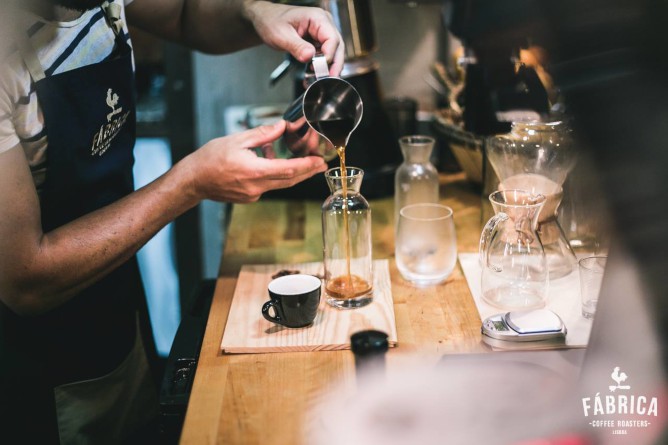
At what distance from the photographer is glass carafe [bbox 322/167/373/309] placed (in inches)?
58.1

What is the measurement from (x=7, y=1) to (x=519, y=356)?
1.09 m

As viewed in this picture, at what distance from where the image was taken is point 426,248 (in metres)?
1.58

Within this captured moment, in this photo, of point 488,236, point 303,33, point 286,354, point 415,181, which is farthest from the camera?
point 415,181

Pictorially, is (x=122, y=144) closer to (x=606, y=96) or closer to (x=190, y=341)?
(x=190, y=341)

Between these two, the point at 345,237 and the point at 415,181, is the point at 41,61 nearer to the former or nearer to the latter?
the point at 345,237

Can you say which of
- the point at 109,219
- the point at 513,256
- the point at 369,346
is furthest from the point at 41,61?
the point at 513,256

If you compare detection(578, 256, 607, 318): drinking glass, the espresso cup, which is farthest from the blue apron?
detection(578, 256, 607, 318): drinking glass

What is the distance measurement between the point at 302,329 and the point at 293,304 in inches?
2.6

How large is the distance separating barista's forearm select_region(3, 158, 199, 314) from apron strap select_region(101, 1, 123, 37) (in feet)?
1.25

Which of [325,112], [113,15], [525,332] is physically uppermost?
[113,15]

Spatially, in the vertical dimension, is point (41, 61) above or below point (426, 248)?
above

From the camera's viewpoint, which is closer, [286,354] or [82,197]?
[286,354]

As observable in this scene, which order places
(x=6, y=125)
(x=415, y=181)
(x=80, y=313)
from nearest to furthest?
(x=6, y=125) < (x=80, y=313) < (x=415, y=181)

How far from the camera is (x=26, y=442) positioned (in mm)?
1505
